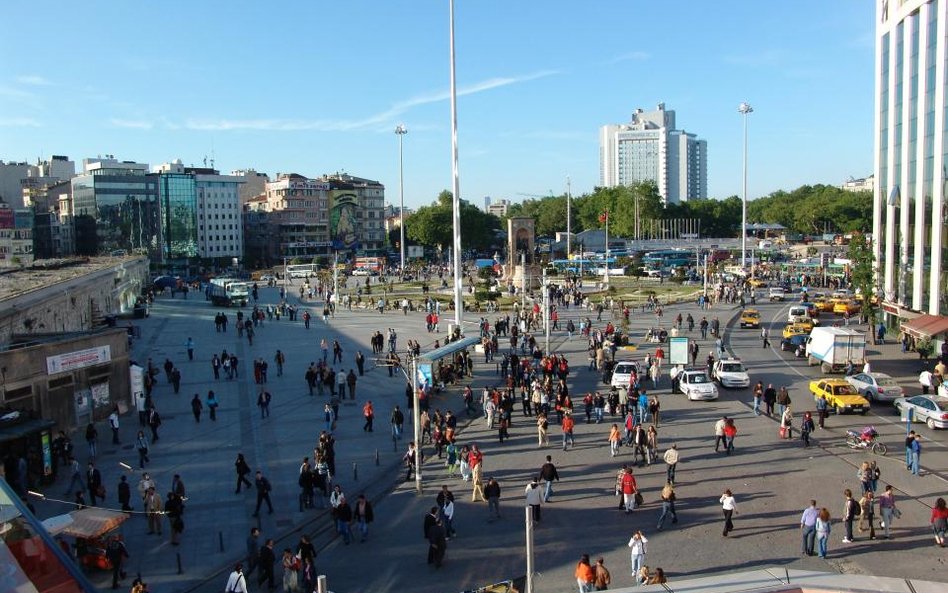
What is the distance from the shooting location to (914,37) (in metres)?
36.4

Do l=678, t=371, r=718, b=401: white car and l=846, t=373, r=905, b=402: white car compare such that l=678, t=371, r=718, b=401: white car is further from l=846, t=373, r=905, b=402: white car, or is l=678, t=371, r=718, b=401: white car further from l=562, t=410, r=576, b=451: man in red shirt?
l=562, t=410, r=576, b=451: man in red shirt

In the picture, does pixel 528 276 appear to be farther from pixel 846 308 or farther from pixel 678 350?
pixel 678 350

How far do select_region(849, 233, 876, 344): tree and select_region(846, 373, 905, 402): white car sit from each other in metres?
15.2

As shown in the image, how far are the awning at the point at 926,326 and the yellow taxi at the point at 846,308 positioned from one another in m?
15.0

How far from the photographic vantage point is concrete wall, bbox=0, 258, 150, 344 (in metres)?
26.1

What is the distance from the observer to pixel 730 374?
28109 mm

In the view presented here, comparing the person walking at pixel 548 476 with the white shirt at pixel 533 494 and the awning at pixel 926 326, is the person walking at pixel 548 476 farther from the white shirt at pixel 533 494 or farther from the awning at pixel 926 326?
the awning at pixel 926 326

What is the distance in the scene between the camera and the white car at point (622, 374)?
2730 centimetres

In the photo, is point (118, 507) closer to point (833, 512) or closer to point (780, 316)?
point (833, 512)

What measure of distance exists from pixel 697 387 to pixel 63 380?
735 inches

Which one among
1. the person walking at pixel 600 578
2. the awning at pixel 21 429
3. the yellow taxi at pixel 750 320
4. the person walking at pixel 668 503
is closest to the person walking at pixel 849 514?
the person walking at pixel 668 503

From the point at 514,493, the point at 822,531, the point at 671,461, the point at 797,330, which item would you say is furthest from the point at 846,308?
the point at 822,531

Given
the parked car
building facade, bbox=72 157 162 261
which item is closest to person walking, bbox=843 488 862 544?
the parked car

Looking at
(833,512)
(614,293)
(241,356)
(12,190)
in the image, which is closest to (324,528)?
(833,512)
